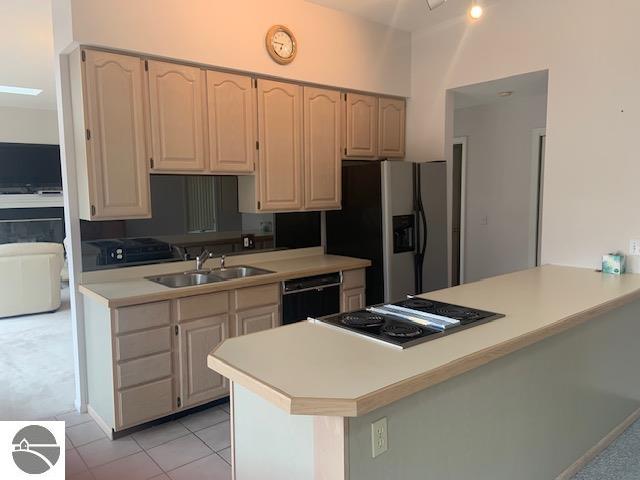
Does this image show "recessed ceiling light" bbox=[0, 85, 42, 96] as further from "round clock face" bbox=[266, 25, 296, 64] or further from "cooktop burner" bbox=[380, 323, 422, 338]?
"cooktop burner" bbox=[380, 323, 422, 338]

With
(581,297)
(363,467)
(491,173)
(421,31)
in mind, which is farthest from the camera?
(491,173)

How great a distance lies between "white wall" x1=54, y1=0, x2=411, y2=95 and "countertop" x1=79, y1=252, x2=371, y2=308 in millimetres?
1412

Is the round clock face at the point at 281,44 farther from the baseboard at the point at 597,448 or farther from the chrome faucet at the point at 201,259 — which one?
the baseboard at the point at 597,448

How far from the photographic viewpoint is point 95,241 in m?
3.12

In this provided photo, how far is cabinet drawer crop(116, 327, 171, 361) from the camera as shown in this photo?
272 cm

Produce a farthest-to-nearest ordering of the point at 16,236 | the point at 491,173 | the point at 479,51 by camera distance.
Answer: the point at 16,236, the point at 491,173, the point at 479,51

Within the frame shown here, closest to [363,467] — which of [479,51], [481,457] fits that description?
[481,457]

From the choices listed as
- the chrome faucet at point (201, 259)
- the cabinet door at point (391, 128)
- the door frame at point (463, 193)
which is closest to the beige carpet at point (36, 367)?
the chrome faucet at point (201, 259)

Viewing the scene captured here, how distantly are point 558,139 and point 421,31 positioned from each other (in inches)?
63.3

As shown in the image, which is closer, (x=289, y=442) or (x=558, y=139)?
(x=289, y=442)

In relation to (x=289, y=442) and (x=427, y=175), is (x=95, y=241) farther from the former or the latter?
(x=427, y=175)

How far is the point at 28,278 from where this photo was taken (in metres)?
5.44

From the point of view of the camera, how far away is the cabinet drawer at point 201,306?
2.91 metres

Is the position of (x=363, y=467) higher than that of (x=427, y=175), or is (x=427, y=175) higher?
(x=427, y=175)
